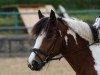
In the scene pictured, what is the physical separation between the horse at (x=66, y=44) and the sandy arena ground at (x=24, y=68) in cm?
450

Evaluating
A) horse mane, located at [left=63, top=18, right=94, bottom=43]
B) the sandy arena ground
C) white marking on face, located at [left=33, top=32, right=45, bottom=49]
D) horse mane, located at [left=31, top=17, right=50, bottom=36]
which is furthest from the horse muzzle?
the sandy arena ground

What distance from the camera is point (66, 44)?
19.1ft

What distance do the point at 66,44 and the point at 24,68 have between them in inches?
252

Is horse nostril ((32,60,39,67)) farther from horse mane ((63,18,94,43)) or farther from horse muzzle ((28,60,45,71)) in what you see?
horse mane ((63,18,94,43))

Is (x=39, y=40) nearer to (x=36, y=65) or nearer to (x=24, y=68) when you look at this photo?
(x=36, y=65)

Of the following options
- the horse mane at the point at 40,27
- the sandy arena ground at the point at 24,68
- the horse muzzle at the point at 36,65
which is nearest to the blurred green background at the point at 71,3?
the sandy arena ground at the point at 24,68

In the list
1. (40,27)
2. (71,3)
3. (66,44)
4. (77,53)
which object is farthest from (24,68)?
(71,3)

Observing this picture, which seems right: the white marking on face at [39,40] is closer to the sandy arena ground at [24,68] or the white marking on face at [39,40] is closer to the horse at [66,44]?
the horse at [66,44]

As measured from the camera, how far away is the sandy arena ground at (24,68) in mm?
11297

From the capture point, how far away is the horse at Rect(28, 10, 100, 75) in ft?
18.4

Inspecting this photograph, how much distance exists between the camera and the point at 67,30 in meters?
5.83

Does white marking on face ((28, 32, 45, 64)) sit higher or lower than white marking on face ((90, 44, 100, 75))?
higher

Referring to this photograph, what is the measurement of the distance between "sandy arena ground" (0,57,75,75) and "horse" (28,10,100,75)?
4496 mm

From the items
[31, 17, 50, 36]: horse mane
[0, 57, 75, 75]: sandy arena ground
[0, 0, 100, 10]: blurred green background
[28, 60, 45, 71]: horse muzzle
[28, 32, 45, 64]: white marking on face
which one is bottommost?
[0, 0, 100, 10]: blurred green background
